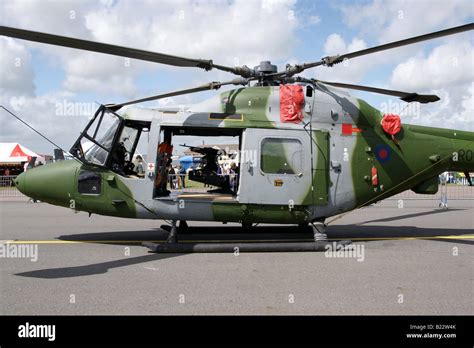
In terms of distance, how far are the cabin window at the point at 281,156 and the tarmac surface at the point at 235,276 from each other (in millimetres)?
1596

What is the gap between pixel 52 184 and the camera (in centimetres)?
777

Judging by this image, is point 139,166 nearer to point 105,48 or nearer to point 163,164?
point 163,164

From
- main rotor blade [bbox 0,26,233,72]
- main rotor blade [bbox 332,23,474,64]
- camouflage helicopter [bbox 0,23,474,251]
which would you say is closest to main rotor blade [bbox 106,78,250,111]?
camouflage helicopter [bbox 0,23,474,251]

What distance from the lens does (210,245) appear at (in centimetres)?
724

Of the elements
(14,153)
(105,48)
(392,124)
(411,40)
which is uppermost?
(14,153)

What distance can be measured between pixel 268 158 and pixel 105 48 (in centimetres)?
345

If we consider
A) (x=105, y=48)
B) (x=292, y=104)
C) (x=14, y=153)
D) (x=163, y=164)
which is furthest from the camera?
(x=14, y=153)

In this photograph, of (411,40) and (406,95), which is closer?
(411,40)

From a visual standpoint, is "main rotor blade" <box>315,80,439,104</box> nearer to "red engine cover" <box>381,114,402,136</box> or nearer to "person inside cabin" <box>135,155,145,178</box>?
"red engine cover" <box>381,114,402,136</box>

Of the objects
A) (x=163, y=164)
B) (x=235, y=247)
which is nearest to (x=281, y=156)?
(x=235, y=247)

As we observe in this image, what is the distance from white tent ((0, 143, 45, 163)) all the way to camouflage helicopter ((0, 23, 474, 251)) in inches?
1249
